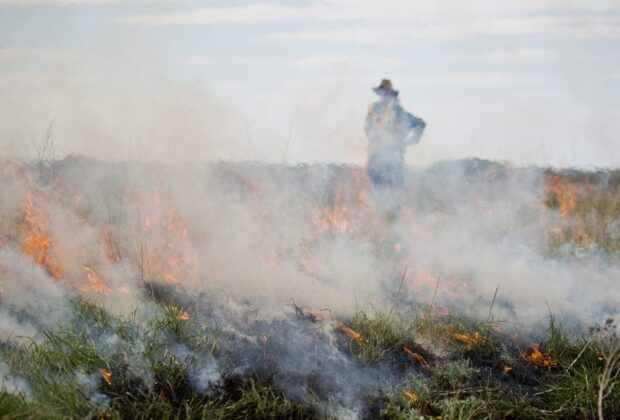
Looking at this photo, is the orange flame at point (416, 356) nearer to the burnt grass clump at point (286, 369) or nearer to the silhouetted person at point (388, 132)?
the burnt grass clump at point (286, 369)

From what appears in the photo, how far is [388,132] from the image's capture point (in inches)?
333

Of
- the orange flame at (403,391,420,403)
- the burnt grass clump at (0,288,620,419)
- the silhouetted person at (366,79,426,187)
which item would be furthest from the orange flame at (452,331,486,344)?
the silhouetted person at (366,79,426,187)

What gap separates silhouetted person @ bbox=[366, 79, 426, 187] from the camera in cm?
841

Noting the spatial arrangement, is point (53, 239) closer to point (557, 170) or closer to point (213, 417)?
point (213, 417)

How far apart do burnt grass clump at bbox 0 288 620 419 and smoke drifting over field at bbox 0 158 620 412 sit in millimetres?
34

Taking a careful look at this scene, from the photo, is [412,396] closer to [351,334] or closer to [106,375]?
[351,334]

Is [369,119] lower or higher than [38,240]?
higher

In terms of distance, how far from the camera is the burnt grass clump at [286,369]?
4.01 m

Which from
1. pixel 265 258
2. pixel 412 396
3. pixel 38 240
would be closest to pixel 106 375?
pixel 412 396

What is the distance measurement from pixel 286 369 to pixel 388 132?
4744 millimetres

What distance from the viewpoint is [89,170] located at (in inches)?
297

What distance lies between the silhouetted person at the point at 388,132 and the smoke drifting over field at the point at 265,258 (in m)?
0.38

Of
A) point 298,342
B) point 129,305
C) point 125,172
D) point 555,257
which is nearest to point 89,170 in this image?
point 125,172

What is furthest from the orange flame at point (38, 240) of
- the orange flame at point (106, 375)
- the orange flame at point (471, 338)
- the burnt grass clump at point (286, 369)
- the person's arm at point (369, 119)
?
the person's arm at point (369, 119)
